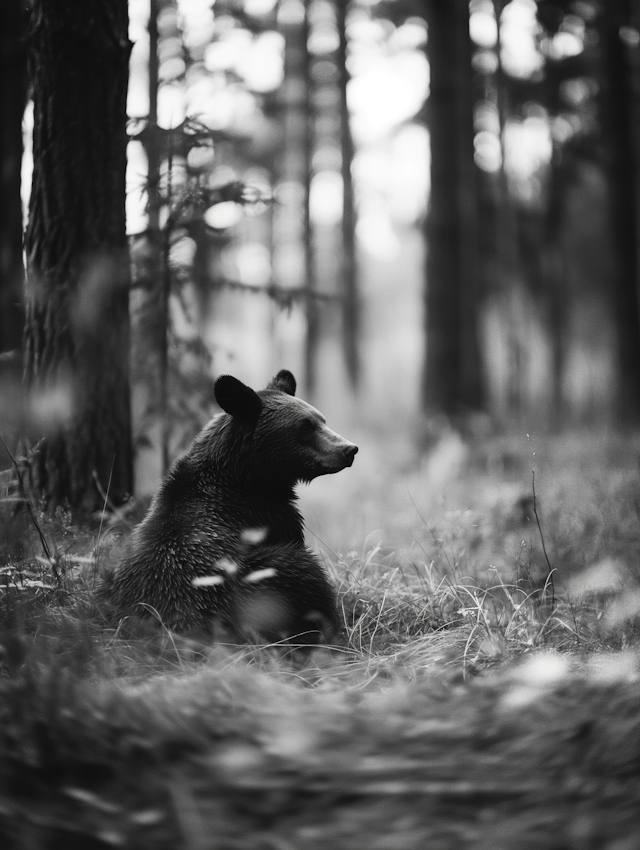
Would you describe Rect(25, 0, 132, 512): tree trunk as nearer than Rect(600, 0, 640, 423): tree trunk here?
Yes

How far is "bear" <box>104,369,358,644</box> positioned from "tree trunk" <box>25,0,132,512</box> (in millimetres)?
1411

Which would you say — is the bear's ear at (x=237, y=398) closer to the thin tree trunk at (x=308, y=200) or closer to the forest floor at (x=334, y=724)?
the forest floor at (x=334, y=724)

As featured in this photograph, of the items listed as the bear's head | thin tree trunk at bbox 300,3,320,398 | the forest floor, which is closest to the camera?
the forest floor

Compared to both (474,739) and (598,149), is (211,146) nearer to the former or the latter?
(474,739)

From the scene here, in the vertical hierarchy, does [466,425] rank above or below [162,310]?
below

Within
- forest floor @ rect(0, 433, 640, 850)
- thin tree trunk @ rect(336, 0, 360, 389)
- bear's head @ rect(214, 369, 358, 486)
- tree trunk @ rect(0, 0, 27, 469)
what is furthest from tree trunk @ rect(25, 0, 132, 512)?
thin tree trunk @ rect(336, 0, 360, 389)

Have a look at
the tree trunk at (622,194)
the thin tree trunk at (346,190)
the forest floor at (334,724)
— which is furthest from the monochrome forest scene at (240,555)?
the thin tree trunk at (346,190)

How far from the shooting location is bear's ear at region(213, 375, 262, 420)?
3697mm

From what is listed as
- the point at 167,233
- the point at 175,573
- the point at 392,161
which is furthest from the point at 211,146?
the point at 392,161

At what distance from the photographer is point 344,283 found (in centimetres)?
1925

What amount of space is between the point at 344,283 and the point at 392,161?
3.83m

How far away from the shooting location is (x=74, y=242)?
5.04 m

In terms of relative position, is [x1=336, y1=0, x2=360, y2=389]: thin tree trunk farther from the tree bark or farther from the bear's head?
the bear's head

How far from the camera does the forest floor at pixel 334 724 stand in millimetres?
2092
